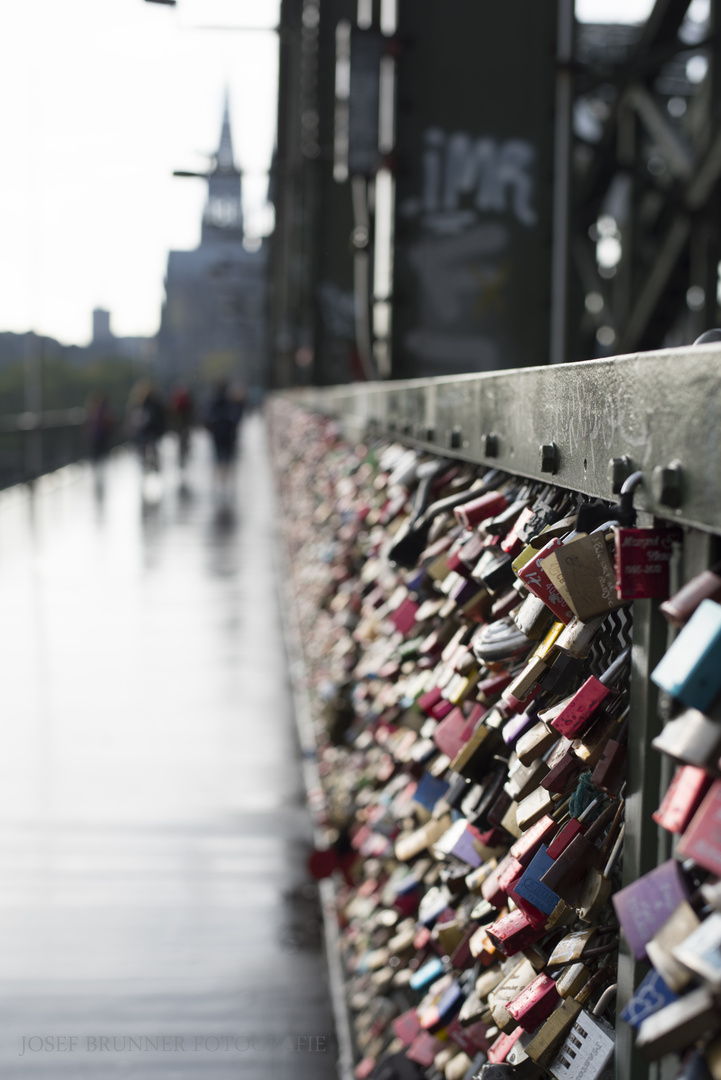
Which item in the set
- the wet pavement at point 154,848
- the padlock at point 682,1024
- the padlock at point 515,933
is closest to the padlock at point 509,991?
the padlock at point 515,933

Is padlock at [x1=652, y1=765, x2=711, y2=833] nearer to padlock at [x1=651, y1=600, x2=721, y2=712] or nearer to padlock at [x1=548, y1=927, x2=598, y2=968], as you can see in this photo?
padlock at [x1=651, y1=600, x2=721, y2=712]

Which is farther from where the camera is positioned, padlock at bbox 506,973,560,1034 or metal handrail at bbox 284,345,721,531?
padlock at bbox 506,973,560,1034

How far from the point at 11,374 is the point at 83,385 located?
7.91 metres

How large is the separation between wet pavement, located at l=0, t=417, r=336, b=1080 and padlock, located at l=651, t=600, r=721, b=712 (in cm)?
250

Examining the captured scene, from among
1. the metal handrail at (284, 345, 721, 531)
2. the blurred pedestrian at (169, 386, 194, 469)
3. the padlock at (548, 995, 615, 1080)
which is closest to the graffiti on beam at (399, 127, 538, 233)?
the metal handrail at (284, 345, 721, 531)

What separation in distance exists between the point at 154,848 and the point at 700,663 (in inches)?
160

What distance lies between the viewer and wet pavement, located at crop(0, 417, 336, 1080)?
3406 mm

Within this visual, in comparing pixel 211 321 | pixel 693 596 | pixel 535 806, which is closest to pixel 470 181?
pixel 535 806

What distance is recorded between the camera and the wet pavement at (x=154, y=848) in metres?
3.41

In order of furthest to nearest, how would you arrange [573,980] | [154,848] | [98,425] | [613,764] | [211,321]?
[211,321] → [98,425] → [154,848] → [573,980] → [613,764]

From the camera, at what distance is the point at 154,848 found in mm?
4824

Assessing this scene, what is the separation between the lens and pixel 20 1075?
3.16 m

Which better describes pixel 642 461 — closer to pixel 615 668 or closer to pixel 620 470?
pixel 620 470

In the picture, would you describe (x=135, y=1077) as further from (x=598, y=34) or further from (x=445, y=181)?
(x=598, y=34)
